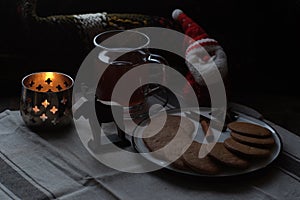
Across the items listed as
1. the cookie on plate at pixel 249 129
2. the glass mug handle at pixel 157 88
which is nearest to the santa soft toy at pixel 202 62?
the glass mug handle at pixel 157 88

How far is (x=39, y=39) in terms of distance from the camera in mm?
1296

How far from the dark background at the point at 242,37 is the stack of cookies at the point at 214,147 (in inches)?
15.4

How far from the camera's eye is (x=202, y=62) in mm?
1160

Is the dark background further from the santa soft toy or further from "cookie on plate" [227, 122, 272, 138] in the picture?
"cookie on plate" [227, 122, 272, 138]

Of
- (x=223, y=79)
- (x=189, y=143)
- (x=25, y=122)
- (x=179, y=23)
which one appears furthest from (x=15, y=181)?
(x=179, y=23)

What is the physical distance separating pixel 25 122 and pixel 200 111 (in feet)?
1.12

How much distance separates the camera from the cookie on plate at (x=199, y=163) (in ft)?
2.77

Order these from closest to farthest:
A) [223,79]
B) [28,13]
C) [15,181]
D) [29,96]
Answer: [15,181] → [29,96] → [223,79] → [28,13]

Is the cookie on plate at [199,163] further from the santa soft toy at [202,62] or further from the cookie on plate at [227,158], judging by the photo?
the santa soft toy at [202,62]

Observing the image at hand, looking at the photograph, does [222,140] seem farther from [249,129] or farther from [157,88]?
[157,88]

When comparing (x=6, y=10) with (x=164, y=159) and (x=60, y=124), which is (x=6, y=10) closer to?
(x=60, y=124)

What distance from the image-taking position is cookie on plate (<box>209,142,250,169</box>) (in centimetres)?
85

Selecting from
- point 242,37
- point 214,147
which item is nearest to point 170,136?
point 214,147

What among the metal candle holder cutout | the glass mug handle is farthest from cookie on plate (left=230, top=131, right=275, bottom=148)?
the metal candle holder cutout
